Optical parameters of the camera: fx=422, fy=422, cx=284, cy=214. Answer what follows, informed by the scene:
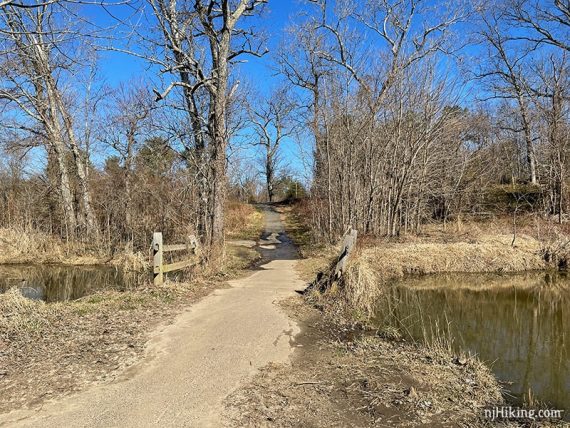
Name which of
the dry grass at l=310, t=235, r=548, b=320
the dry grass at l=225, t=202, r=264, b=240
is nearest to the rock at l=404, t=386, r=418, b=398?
the dry grass at l=310, t=235, r=548, b=320

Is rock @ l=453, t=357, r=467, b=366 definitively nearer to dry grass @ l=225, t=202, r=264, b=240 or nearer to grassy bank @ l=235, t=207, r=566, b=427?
grassy bank @ l=235, t=207, r=566, b=427

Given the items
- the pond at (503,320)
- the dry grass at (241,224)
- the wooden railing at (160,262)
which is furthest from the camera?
the dry grass at (241,224)

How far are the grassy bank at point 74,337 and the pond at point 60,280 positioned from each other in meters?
2.87

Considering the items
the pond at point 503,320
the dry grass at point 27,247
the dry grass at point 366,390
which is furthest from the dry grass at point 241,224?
the dry grass at point 366,390

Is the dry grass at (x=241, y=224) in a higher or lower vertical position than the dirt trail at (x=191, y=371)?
higher

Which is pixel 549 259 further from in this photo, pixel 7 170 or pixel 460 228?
pixel 7 170

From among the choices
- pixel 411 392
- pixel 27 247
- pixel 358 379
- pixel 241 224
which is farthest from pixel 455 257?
pixel 27 247

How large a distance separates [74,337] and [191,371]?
231 cm

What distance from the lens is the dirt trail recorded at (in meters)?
4.16

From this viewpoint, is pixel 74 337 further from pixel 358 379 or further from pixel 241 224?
pixel 241 224

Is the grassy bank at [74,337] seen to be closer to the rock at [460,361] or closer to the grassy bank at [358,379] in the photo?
the grassy bank at [358,379]

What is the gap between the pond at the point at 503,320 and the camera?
619cm

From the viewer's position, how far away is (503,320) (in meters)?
9.47

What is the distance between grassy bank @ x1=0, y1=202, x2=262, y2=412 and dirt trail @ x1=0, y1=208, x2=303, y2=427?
296 mm
